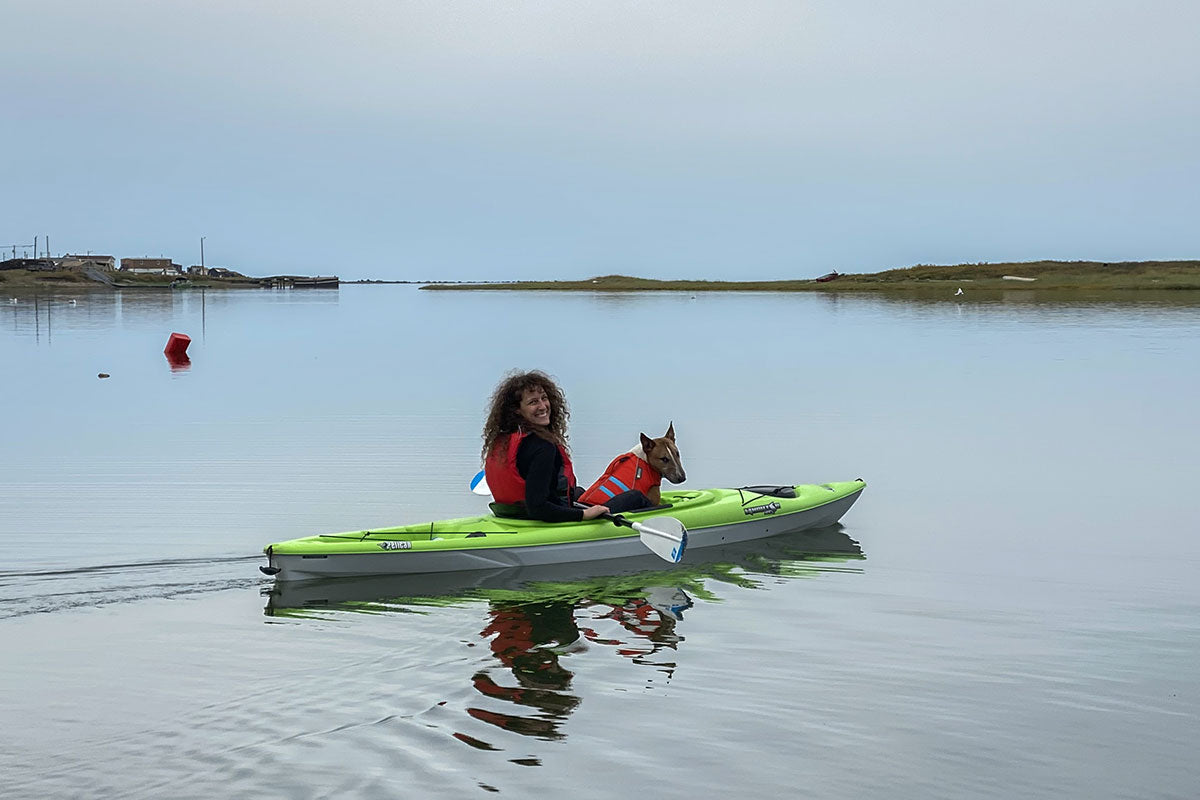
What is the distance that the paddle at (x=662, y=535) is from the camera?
981cm

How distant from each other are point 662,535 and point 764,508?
6.31 ft

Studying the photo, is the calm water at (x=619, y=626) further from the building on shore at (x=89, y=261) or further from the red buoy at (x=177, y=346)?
the building on shore at (x=89, y=261)

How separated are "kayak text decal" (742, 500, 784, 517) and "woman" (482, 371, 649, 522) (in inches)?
67.3

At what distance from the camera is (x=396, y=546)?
9477 millimetres

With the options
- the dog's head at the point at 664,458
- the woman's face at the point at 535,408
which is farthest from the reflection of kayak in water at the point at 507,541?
the woman's face at the point at 535,408

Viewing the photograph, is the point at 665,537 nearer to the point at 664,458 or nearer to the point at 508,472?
the point at 664,458

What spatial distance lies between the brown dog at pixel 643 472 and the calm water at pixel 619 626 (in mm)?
765

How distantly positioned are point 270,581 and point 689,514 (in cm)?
377

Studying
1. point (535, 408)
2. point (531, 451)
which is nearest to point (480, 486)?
point (531, 451)

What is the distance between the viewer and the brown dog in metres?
10.9

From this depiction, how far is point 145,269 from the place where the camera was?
167 m

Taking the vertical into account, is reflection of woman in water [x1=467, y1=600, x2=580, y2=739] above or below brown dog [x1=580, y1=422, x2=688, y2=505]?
below

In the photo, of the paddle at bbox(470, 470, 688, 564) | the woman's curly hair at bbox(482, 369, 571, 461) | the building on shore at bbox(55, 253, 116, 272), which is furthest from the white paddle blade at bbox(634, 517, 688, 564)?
the building on shore at bbox(55, 253, 116, 272)

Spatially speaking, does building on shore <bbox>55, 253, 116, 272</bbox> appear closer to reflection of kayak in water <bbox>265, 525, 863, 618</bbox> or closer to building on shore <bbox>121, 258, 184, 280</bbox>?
building on shore <bbox>121, 258, 184, 280</bbox>
